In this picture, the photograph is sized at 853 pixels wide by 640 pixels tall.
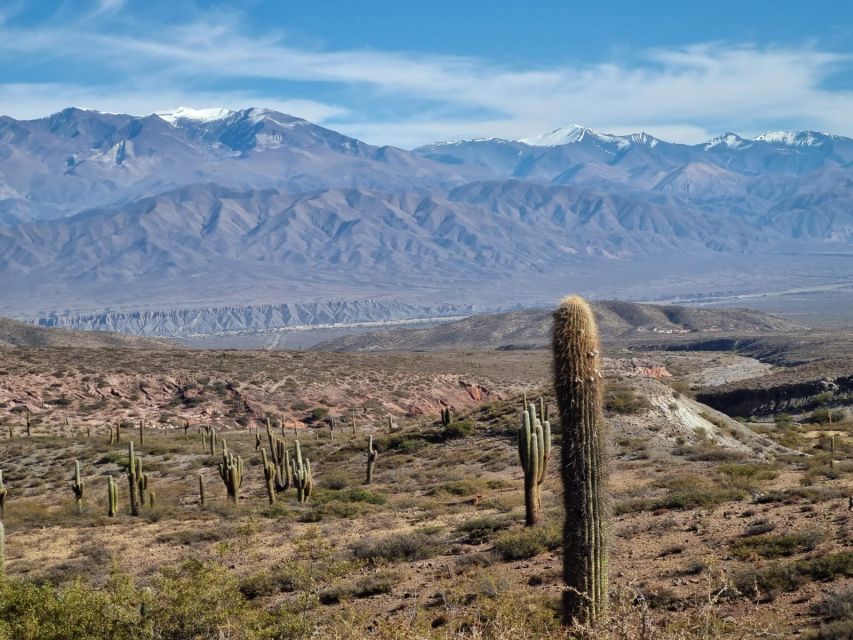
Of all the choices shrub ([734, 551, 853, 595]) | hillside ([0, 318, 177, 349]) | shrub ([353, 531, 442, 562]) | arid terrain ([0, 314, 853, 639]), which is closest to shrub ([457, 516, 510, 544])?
arid terrain ([0, 314, 853, 639])

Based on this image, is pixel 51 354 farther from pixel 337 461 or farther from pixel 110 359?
pixel 337 461

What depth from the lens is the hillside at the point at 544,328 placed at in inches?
5204

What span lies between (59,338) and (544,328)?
2907 inches

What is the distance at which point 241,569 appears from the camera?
16969 mm

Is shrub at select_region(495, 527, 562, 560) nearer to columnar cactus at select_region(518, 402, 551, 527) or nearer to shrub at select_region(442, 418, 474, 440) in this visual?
columnar cactus at select_region(518, 402, 551, 527)

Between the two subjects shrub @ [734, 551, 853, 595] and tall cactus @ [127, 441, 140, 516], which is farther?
tall cactus @ [127, 441, 140, 516]

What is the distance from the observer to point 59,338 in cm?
8656

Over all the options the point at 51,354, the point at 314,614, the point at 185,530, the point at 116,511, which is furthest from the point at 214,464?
the point at 51,354

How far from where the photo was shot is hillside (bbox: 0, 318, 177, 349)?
84.2 m

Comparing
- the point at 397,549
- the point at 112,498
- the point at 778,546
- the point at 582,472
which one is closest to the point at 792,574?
the point at 778,546

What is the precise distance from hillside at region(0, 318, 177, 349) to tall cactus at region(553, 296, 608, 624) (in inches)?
3010

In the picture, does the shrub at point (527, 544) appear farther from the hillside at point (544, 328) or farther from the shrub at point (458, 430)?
the hillside at point (544, 328)

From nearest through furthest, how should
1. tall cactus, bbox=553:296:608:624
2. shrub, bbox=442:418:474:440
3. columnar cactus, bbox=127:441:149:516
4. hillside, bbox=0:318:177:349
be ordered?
1. tall cactus, bbox=553:296:608:624
2. columnar cactus, bbox=127:441:149:516
3. shrub, bbox=442:418:474:440
4. hillside, bbox=0:318:177:349

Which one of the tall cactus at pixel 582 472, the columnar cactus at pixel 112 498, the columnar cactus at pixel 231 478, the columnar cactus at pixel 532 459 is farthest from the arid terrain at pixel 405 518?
the columnar cactus at pixel 231 478
